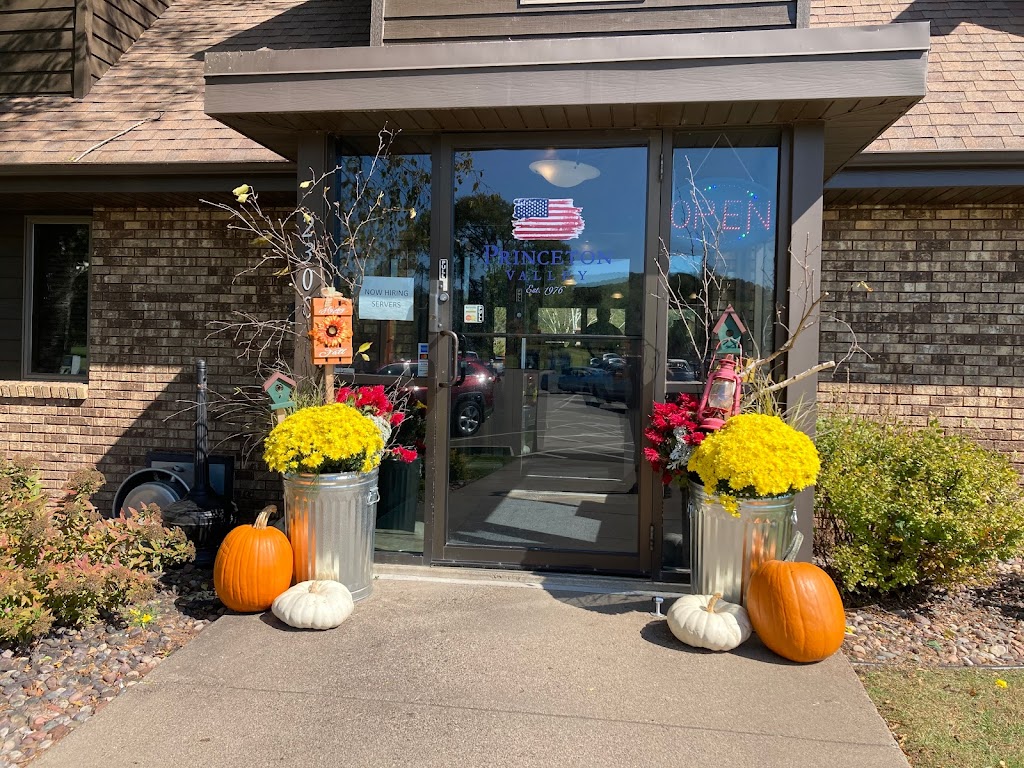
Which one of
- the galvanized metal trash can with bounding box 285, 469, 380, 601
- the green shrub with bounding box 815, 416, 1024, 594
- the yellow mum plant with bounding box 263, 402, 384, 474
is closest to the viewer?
the yellow mum plant with bounding box 263, 402, 384, 474

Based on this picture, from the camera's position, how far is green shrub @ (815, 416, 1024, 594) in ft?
13.3

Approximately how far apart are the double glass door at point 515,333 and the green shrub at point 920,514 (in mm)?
1144

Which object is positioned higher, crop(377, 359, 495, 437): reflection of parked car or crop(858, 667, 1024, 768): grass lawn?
crop(377, 359, 495, 437): reflection of parked car

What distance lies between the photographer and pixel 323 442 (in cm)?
379

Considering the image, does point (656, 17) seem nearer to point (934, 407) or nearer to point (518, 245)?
point (518, 245)

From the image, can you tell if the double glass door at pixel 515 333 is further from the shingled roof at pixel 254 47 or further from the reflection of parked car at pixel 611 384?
the shingled roof at pixel 254 47

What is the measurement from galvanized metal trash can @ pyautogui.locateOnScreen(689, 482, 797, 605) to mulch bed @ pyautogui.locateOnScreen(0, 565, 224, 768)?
2.68 meters

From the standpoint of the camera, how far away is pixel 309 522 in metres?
3.95

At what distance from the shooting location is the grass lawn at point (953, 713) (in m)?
2.79

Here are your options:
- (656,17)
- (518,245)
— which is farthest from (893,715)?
(656,17)

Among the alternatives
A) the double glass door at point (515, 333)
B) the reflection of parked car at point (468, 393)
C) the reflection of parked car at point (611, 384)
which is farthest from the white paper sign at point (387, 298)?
the reflection of parked car at point (611, 384)

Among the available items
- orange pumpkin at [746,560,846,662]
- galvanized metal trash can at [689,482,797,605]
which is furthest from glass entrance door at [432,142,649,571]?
orange pumpkin at [746,560,846,662]

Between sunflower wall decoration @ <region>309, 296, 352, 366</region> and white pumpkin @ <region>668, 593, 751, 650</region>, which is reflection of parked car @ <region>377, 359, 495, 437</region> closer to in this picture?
sunflower wall decoration @ <region>309, 296, 352, 366</region>

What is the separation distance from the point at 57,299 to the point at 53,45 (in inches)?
89.3
